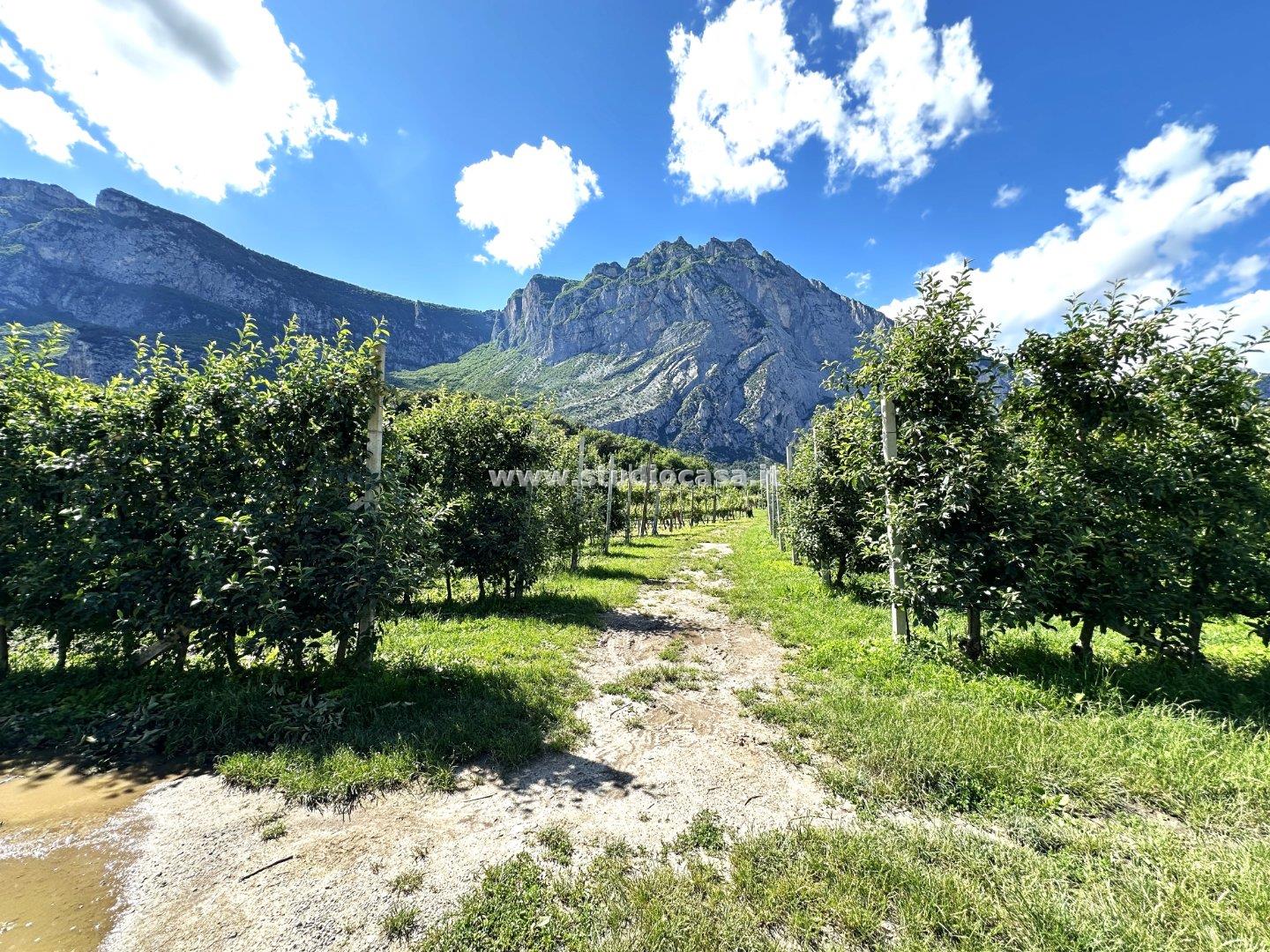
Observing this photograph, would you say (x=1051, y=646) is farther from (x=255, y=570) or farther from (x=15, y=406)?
(x=15, y=406)

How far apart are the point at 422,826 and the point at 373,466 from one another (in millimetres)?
4095

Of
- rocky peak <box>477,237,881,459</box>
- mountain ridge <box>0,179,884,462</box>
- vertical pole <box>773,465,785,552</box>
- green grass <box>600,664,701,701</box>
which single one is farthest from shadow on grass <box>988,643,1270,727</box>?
rocky peak <box>477,237,881,459</box>

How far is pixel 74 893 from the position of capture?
2.74 m

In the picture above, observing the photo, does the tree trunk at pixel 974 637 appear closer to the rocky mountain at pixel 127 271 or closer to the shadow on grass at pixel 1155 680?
the shadow on grass at pixel 1155 680

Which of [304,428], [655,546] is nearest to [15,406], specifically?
[304,428]

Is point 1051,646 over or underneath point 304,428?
underneath

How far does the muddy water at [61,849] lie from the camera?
2.52m

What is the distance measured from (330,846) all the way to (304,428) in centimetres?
442

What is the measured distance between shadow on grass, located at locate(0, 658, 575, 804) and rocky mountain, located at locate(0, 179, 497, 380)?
164643 millimetres

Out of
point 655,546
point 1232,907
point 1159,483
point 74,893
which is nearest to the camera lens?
point 1232,907

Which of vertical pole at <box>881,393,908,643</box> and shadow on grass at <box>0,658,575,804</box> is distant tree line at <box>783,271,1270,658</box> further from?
shadow on grass at <box>0,658,575,804</box>

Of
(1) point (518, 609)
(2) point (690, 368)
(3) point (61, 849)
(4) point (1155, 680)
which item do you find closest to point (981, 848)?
(4) point (1155, 680)

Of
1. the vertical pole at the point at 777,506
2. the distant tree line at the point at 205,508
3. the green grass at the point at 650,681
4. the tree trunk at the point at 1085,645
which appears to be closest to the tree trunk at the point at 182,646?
the distant tree line at the point at 205,508

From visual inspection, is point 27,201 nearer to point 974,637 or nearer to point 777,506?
point 777,506
